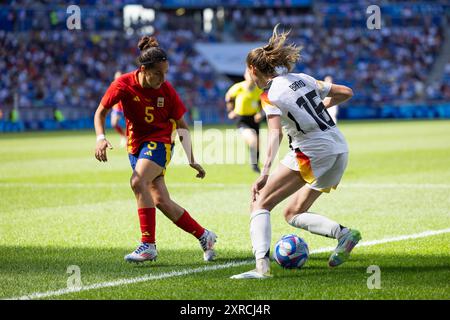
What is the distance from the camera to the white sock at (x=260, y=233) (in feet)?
24.4

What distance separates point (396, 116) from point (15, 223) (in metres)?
44.7

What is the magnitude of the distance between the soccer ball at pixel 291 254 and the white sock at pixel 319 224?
232mm

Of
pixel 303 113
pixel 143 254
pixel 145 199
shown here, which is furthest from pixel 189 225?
pixel 303 113

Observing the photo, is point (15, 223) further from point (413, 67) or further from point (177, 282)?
point (413, 67)

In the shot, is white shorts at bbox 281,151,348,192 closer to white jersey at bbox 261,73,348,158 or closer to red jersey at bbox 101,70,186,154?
white jersey at bbox 261,73,348,158

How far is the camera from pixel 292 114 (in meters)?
7.51

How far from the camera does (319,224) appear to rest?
8.05 meters

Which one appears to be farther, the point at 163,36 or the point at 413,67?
the point at 413,67

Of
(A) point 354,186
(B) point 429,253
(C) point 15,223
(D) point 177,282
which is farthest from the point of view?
(A) point 354,186

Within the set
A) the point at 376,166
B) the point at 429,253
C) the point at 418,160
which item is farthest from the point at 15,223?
the point at 418,160

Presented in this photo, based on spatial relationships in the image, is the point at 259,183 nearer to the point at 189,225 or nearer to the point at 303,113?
the point at 303,113

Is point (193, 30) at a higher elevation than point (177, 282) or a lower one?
higher

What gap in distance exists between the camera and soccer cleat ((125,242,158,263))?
8.28m

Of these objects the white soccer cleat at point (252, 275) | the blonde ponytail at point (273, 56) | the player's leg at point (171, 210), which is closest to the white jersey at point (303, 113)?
the blonde ponytail at point (273, 56)
